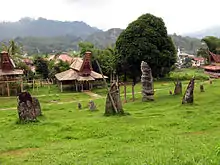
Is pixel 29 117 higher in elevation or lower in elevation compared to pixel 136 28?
lower

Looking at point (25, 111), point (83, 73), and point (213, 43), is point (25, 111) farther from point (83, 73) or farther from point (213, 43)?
point (213, 43)

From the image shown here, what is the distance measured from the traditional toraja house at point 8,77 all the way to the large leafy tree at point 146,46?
1795cm

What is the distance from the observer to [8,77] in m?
46.8

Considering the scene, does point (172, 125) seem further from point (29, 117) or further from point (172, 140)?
point (29, 117)

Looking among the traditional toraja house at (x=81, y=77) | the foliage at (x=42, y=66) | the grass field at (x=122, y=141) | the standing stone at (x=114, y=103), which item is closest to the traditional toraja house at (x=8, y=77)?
the traditional toraja house at (x=81, y=77)

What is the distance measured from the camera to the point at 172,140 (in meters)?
14.0

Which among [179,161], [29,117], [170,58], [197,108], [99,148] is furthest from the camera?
[170,58]

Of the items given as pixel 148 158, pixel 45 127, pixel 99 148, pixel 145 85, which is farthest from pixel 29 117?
pixel 145 85

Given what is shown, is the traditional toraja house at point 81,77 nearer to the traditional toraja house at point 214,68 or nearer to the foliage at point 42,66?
the foliage at point 42,66

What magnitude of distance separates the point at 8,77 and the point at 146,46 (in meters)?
23.7

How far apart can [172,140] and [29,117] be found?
10.6m

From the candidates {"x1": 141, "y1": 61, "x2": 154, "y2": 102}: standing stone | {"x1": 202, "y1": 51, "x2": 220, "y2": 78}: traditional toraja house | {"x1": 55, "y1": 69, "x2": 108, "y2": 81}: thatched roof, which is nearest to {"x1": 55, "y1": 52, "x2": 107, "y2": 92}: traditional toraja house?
{"x1": 55, "y1": 69, "x2": 108, "y2": 81}: thatched roof

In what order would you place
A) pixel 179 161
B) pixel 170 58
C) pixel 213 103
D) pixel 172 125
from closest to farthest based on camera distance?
pixel 179 161
pixel 172 125
pixel 213 103
pixel 170 58

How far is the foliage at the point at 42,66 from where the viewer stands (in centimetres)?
6619
